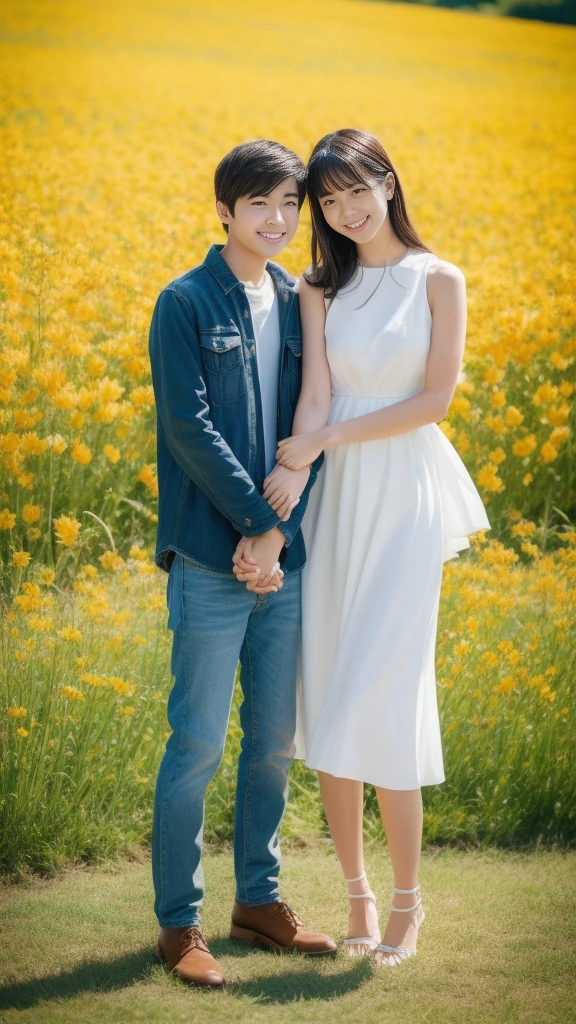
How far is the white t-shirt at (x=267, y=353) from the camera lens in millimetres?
2305

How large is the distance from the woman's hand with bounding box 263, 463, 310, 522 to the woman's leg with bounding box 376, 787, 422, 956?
2.05ft

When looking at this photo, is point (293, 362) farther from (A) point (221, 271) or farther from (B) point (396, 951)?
(B) point (396, 951)

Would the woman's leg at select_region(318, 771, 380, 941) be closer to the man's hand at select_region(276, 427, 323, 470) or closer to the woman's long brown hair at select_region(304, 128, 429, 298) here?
the man's hand at select_region(276, 427, 323, 470)

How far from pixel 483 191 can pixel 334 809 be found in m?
5.34

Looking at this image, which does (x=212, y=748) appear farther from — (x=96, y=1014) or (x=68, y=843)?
(x=68, y=843)

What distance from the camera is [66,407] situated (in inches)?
126

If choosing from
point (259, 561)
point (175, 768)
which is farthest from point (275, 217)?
point (175, 768)

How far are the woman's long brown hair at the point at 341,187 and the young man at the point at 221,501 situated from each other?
6 centimetres

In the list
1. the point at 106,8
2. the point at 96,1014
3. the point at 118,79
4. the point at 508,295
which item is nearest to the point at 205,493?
the point at 96,1014

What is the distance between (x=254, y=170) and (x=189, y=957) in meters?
1.56

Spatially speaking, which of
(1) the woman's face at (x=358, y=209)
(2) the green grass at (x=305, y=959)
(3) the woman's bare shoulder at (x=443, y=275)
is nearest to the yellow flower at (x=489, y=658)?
(2) the green grass at (x=305, y=959)

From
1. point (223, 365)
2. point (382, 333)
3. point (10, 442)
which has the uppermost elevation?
point (382, 333)

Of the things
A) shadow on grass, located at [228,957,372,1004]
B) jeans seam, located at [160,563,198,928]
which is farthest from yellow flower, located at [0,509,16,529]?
shadow on grass, located at [228,957,372,1004]

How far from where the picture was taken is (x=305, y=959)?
2.34m
